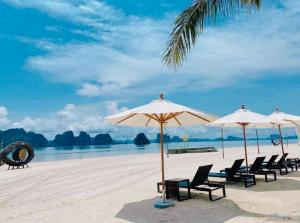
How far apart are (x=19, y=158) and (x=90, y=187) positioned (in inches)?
486

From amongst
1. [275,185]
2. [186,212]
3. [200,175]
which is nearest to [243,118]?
[275,185]

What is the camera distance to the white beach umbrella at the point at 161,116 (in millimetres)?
7129

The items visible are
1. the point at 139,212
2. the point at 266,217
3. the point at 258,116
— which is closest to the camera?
the point at 266,217

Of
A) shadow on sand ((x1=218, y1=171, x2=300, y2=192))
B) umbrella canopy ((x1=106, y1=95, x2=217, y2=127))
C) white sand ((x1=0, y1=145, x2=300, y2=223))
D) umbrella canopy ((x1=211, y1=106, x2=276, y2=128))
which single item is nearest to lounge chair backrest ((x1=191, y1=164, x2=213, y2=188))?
white sand ((x1=0, y1=145, x2=300, y2=223))

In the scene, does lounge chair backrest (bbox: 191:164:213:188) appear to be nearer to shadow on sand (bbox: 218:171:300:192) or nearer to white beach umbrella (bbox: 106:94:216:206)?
white beach umbrella (bbox: 106:94:216:206)

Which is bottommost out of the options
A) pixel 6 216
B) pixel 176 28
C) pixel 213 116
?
pixel 6 216

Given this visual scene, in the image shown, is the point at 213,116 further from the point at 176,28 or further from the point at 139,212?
the point at 139,212

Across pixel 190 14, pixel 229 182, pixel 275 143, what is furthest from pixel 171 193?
pixel 275 143

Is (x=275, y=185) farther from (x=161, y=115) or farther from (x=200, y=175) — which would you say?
(x=161, y=115)

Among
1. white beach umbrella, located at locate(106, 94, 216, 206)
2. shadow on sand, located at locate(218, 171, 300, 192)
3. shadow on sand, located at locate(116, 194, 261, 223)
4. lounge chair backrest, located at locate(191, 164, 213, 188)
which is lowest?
shadow on sand, located at locate(116, 194, 261, 223)

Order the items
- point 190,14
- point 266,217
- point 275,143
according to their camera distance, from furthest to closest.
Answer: point 275,143
point 190,14
point 266,217

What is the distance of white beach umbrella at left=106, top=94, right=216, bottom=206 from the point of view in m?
7.13

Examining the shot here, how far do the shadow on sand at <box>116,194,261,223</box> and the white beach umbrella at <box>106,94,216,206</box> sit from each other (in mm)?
708

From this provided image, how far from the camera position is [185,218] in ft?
21.1
